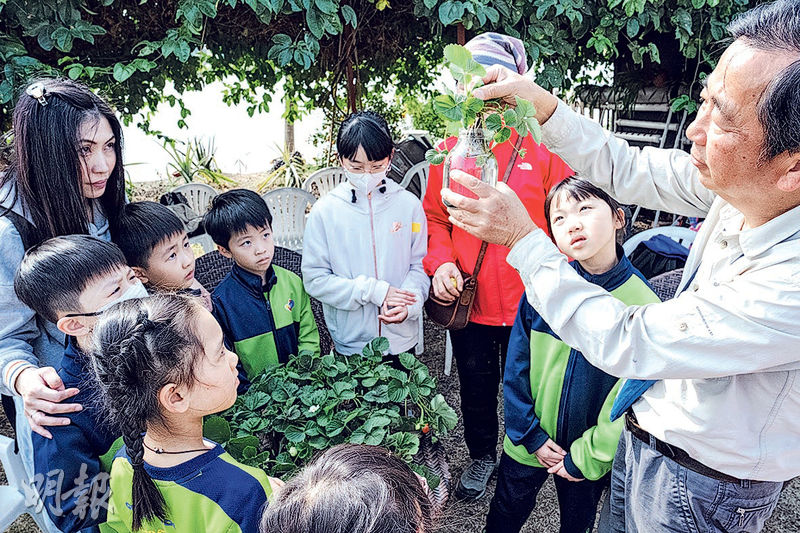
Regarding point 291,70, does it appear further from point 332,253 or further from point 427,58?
point 332,253

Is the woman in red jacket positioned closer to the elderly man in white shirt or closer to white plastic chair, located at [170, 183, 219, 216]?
the elderly man in white shirt

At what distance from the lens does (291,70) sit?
518cm

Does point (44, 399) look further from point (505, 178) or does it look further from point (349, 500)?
point (505, 178)

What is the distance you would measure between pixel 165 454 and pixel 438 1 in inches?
113

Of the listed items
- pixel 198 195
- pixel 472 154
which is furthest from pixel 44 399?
pixel 198 195

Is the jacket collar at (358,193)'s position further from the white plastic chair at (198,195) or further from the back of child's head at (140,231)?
the white plastic chair at (198,195)

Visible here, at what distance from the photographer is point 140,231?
198cm

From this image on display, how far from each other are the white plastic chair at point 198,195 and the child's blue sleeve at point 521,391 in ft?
8.77

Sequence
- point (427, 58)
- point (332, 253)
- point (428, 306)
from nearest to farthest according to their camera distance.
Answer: point (428, 306)
point (332, 253)
point (427, 58)

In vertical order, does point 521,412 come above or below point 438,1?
below

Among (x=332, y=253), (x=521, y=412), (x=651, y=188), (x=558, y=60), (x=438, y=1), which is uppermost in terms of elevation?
(x=438, y=1)

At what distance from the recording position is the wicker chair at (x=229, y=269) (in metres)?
2.51

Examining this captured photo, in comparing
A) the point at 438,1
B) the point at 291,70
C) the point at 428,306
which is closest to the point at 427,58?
the point at 291,70

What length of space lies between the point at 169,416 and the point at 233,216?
116 centimetres
